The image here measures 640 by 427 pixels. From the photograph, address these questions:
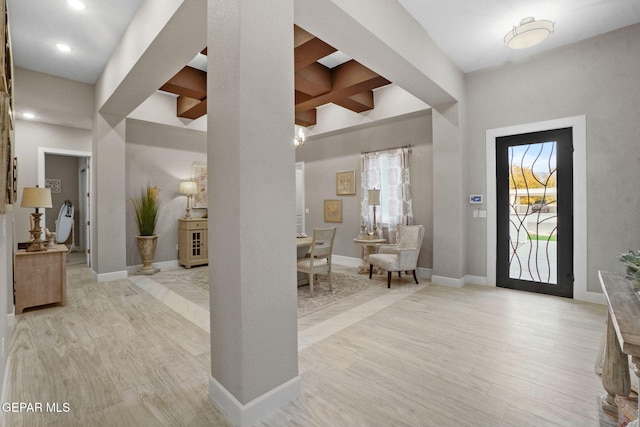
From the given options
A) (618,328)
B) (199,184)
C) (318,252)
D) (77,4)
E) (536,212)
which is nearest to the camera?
(618,328)

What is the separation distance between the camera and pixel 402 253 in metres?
4.49

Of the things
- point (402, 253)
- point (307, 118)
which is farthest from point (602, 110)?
point (307, 118)

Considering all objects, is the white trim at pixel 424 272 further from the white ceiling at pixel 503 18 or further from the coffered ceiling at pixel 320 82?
the white ceiling at pixel 503 18

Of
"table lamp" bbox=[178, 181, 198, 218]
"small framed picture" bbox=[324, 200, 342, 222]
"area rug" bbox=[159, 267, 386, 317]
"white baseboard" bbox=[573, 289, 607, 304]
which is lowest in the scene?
"area rug" bbox=[159, 267, 386, 317]

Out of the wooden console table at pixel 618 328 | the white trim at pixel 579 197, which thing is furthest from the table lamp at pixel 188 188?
the wooden console table at pixel 618 328

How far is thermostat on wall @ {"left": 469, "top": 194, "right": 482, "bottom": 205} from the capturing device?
4.42 metres

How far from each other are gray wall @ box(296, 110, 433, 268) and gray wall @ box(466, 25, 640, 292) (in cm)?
145

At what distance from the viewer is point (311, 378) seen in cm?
209

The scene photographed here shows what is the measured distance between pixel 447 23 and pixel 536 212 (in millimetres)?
2657

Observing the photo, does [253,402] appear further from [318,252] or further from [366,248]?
[366,248]

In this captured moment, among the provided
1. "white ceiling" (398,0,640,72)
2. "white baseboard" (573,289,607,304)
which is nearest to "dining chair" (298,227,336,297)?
"white ceiling" (398,0,640,72)

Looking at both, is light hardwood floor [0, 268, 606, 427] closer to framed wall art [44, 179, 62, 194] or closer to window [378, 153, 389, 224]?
window [378, 153, 389, 224]

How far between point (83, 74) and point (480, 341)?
6339mm

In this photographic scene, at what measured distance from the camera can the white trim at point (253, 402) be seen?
64.2 inches
